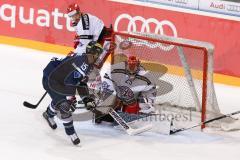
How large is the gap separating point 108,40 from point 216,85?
1.49 metres

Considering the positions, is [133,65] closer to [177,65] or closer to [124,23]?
[177,65]

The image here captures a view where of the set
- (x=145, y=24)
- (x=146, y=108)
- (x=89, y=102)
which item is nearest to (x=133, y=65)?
(x=146, y=108)

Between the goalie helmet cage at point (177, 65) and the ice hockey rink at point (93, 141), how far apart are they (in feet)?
1.03

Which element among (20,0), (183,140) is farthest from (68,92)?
(20,0)

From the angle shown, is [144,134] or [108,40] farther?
[108,40]

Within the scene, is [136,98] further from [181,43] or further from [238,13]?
[238,13]

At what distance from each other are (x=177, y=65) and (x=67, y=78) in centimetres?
111

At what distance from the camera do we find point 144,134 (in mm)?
5609

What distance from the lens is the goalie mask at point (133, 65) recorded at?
5625mm

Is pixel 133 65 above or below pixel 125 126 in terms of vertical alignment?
above

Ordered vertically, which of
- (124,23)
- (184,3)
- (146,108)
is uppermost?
(184,3)

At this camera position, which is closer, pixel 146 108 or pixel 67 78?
pixel 67 78

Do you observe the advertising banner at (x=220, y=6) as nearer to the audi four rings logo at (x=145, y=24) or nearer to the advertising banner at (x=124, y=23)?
the advertising banner at (x=124, y=23)

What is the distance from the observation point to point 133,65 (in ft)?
18.5
